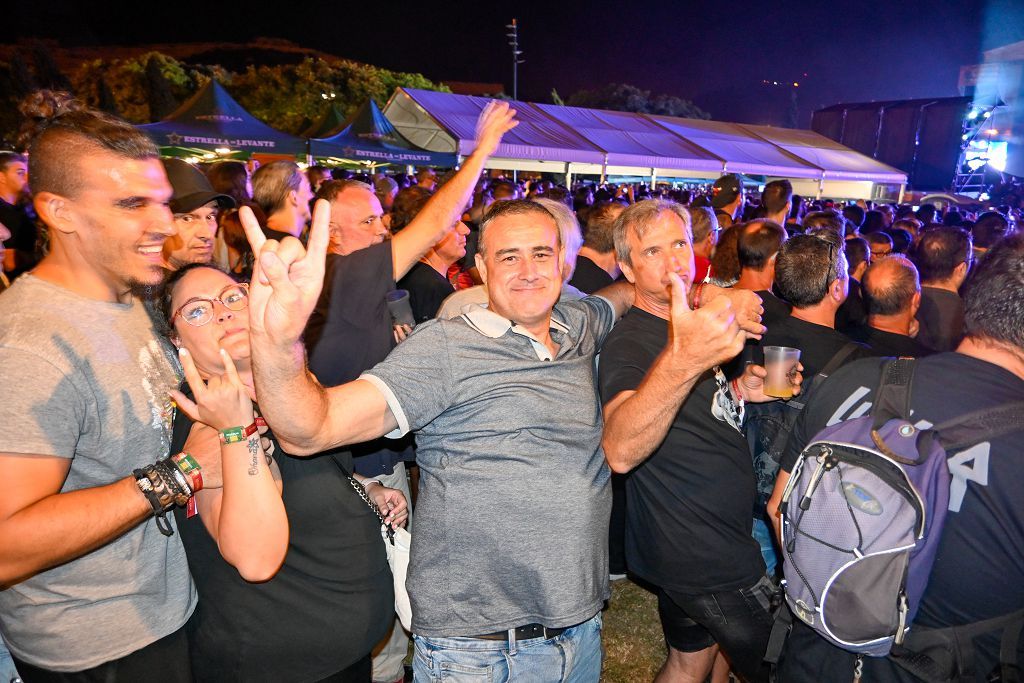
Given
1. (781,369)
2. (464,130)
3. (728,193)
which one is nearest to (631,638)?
(781,369)

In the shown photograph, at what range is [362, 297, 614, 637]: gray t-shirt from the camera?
1765 mm

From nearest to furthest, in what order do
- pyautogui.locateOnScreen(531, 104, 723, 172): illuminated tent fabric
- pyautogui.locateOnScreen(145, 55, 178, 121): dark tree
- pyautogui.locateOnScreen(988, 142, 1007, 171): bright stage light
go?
pyautogui.locateOnScreen(531, 104, 723, 172): illuminated tent fabric, pyautogui.locateOnScreen(988, 142, 1007, 171): bright stage light, pyautogui.locateOnScreen(145, 55, 178, 121): dark tree

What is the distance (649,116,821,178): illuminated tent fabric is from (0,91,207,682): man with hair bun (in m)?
25.6

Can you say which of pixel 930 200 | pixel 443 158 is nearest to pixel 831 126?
pixel 930 200

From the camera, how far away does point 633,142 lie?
79.8 ft

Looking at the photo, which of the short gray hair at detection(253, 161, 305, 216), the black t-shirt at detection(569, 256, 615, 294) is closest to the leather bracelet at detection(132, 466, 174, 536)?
the short gray hair at detection(253, 161, 305, 216)

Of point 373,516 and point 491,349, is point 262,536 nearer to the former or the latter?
point 373,516

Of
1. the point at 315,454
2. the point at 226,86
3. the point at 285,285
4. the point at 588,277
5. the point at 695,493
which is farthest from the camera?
the point at 226,86

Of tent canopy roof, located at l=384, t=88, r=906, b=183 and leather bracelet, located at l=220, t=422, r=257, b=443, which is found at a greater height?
tent canopy roof, located at l=384, t=88, r=906, b=183

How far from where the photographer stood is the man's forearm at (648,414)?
1.75 m

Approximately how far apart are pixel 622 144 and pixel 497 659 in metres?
23.9

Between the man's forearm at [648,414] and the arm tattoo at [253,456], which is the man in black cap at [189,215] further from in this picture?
the man's forearm at [648,414]

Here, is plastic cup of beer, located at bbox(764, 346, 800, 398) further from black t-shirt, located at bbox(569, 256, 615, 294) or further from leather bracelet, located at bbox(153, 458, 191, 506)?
leather bracelet, located at bbox(153, 458, 191, 506)

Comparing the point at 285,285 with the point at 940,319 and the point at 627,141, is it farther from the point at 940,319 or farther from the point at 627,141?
the point at 627,141
